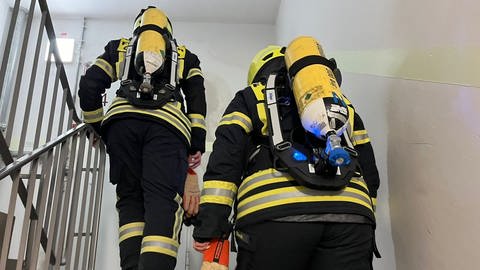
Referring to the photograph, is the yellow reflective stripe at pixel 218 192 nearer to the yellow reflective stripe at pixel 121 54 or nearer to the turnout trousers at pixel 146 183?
the turnout trousers at pixel 146 183

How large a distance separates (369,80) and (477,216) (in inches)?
32.4

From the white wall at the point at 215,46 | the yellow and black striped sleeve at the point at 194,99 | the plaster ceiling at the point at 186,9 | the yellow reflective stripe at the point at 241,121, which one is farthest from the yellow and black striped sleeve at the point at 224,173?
the plaster ceiling at the point at 186,9

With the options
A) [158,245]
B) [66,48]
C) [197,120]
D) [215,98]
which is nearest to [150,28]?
[197,120]

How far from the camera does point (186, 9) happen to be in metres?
3.88

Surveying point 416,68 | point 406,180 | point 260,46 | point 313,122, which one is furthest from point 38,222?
point 260,46

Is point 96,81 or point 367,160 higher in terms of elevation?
point 96,81

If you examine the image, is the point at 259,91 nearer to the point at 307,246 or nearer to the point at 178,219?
the point at 307,246

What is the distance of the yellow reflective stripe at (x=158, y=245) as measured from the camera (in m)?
1.60

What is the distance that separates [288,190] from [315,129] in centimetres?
18

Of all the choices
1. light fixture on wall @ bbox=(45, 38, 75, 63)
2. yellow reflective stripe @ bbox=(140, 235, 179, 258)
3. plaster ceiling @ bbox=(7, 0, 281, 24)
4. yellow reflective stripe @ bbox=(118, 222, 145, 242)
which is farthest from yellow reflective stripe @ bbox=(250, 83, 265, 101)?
light fixture on wall @ bbox=(45, 38, 75, 63)

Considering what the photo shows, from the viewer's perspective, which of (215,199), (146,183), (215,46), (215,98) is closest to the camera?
(215,199)

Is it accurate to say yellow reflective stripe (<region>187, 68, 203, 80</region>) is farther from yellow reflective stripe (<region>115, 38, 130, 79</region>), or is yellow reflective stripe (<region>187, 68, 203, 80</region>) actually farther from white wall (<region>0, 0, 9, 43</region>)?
white wall (<region>0, 0, 9, 43</region>)

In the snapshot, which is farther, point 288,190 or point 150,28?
point 150,28

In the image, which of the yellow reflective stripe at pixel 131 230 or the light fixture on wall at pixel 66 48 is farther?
the light fixture on wall at pixel 66 48
